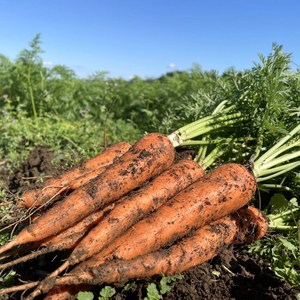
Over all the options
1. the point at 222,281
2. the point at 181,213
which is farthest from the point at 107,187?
the point at 222,281

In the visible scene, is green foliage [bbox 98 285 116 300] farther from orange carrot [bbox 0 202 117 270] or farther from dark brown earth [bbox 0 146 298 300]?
orange carrot [bbox 0 202 117 270]

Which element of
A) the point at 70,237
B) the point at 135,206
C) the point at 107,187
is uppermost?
the point at 107,187

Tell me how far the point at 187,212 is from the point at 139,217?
0.37 metres

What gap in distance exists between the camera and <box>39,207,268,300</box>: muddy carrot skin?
2.51 metres

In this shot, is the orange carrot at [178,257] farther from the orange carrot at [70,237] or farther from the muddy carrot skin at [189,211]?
the orange carrot at [70,237]

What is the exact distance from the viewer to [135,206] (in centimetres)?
295

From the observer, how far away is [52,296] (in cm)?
251

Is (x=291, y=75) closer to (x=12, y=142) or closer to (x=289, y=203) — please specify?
(x=289, y=203)

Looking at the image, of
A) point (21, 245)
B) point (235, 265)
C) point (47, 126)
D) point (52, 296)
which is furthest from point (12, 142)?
point (235, 265)

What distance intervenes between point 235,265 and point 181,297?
60cm

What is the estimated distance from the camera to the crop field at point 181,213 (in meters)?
2.64

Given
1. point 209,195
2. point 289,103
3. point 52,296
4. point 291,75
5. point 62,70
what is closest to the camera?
point 52,296

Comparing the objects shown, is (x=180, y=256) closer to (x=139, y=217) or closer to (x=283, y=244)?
(x=139, y=217)

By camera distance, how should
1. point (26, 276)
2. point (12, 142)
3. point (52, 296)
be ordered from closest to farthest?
point (52, 296)
point (26, 276)
point (12, 142)
